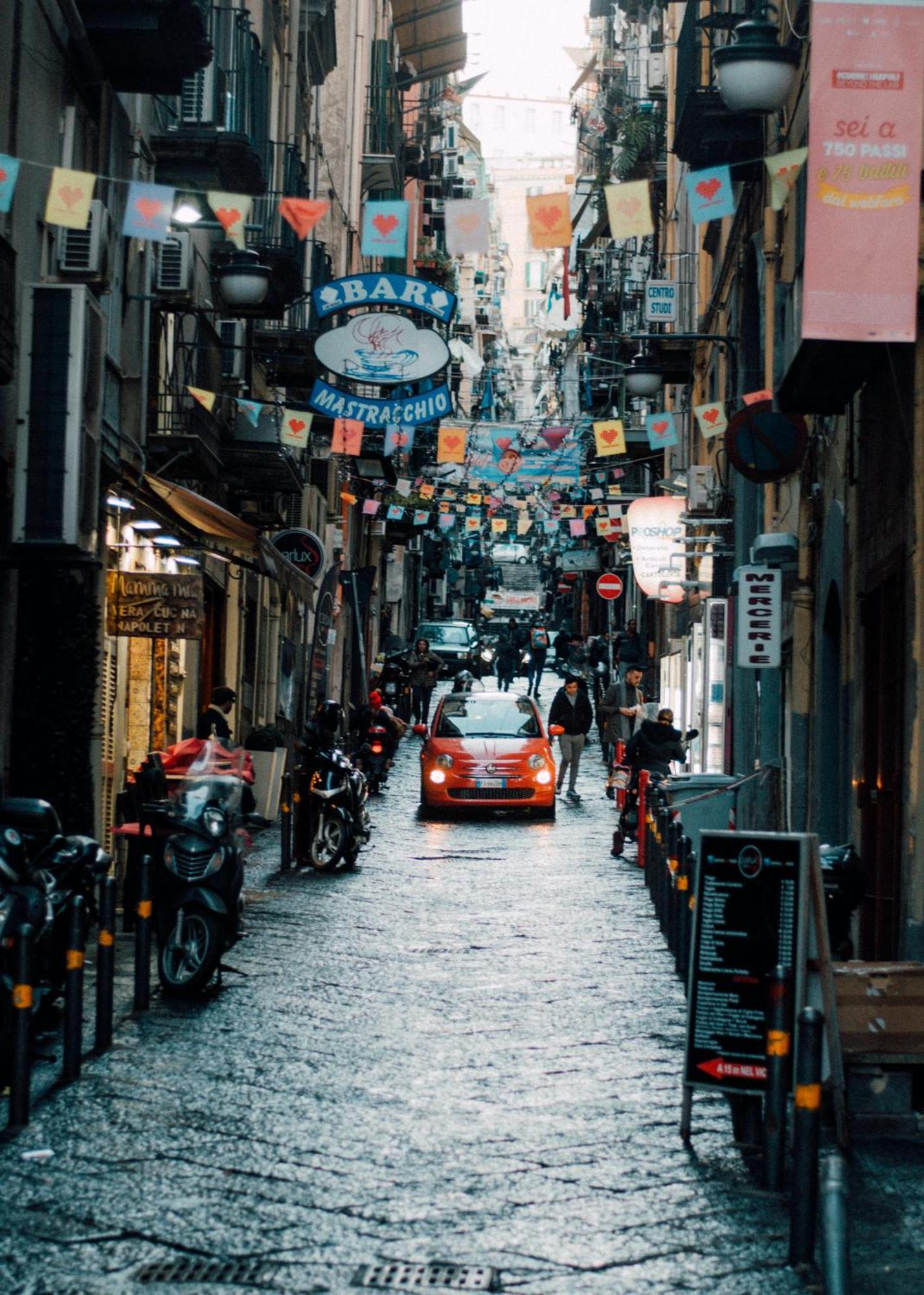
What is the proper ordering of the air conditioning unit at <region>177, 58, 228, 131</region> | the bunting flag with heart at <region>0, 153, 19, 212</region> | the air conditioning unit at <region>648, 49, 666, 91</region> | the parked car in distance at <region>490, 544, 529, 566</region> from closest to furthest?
the bunting flag with heart at <region>0, 153, 19, 212</region> < the air conditioning unit at <region>177, 58, 228, 131</region> < the air conditioning unit at <region>648, 49, 666, 91</region> < the parked car in distance at <region>490, 544, 529, 566</region>

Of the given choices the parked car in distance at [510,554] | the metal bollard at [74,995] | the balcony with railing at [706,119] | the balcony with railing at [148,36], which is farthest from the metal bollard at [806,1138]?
the parked car in distance at [510,554]

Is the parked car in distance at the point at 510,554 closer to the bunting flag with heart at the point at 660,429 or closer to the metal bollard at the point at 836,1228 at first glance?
the bunting flag with heart at the point at 660,429

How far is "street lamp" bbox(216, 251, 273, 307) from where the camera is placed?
21812 mm

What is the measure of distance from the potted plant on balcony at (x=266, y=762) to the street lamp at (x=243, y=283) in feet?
15.8

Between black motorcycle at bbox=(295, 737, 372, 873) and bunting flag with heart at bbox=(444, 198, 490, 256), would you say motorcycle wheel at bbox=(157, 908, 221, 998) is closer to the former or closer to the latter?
bunting flag with heart at bbox=(444, 198, 490, 256)

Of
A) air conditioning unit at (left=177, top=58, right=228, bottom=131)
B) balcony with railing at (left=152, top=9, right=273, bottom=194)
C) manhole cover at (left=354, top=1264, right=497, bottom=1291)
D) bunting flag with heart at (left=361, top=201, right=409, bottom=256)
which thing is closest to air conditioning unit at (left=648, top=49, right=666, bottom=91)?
balcony with railing at (left=152, top=9, right=273, bottom=194)

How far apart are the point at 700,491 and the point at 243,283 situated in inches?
390

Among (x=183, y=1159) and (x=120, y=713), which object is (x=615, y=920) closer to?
(x=120, y=713)

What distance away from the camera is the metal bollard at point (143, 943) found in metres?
11.4

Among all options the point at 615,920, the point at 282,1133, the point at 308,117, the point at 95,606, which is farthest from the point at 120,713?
the point at 308,117

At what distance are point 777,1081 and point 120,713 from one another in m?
12.8

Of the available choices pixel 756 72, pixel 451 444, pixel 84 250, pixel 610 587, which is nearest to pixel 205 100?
pixel 84 250

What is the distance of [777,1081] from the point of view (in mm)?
7723

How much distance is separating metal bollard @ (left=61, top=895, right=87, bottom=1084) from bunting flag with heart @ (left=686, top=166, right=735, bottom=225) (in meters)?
6.73
